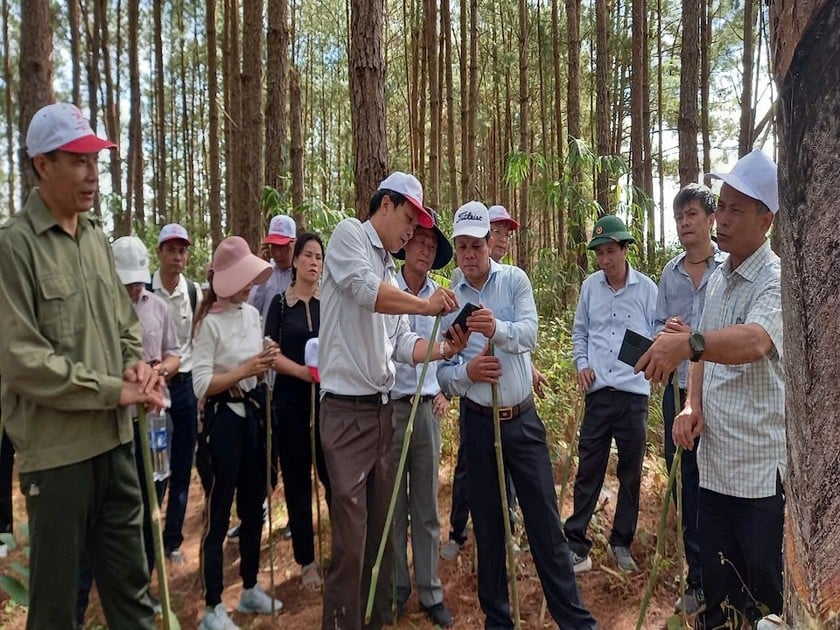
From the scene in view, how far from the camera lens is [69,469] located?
1978mm

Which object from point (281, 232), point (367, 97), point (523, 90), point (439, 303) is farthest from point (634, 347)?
point (523, 90)

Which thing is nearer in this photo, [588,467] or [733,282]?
[733,282]

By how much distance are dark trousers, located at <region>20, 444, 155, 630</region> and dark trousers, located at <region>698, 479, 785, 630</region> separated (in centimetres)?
209

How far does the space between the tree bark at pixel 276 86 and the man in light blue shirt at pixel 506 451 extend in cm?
357

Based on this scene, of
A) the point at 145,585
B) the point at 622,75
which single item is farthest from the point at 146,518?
the point at 622,75

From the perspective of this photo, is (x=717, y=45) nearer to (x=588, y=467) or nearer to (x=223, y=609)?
(x=588, y=467)

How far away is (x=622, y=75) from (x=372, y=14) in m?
13.0

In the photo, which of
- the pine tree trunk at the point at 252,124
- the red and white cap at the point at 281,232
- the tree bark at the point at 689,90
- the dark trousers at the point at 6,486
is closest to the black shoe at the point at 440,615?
the red and white cap at the point at 281,232

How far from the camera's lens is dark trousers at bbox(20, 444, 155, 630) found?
1.96 meters

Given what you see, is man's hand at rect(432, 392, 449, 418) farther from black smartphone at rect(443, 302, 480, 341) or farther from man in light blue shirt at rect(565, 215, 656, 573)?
black smartphone at rect(443, 302, 480, 341)

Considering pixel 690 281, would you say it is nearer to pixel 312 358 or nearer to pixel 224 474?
pixel 312 358

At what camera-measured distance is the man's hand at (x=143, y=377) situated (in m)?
2.05

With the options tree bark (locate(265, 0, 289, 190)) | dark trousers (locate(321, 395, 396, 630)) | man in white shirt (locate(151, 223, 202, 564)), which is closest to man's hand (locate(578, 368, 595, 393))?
dark trousers (locate(321, 395, 396, 630))

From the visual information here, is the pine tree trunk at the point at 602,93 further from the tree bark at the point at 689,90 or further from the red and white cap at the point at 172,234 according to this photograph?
the red and white cap at the point at 172,234
